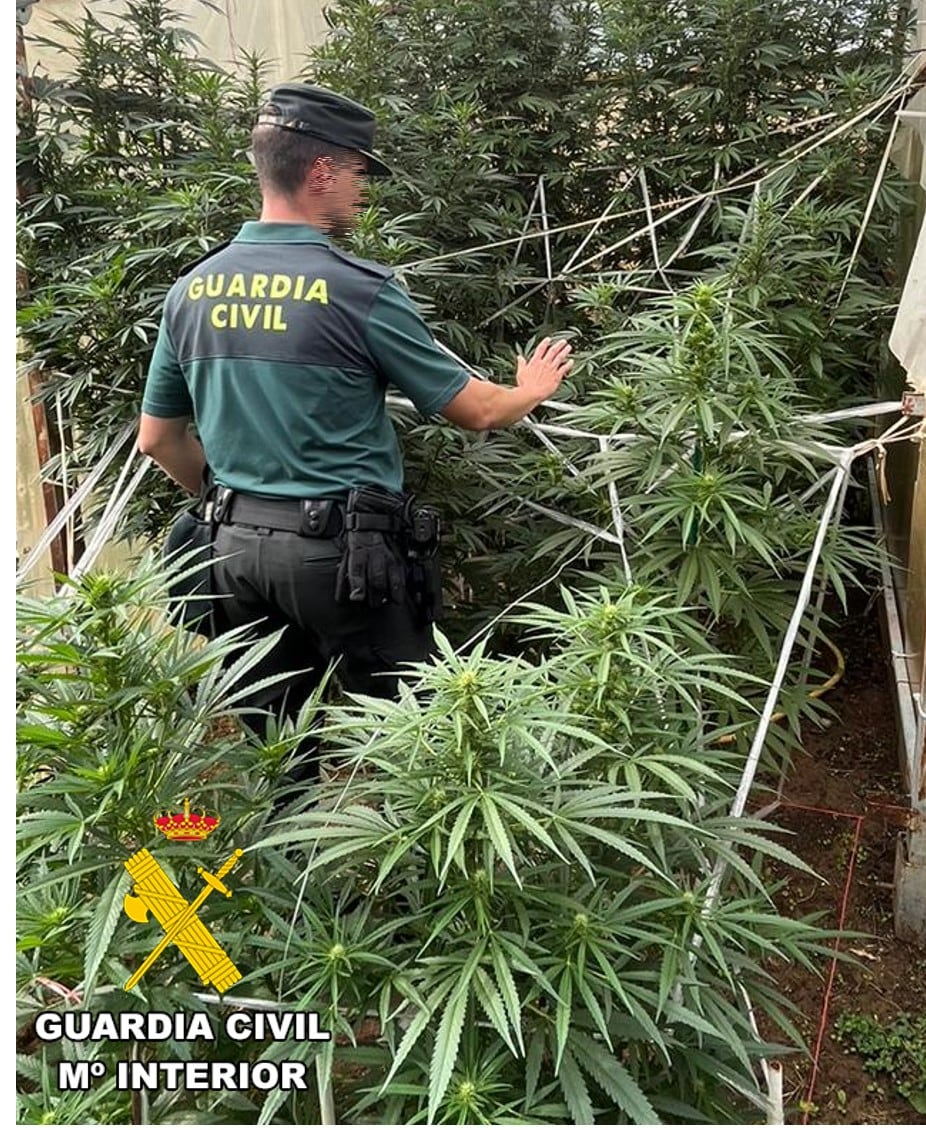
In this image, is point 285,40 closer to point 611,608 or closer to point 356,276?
point 356,276

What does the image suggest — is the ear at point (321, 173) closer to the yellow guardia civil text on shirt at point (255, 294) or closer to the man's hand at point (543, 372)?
the yellow guardia civil text on shirt at point (255, 294)

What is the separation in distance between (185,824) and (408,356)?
1068 mm

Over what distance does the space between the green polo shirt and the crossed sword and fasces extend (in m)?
0.93

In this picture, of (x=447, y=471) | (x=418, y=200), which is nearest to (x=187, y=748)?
(x=447, y=471)

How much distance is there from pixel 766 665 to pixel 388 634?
2.88 feet

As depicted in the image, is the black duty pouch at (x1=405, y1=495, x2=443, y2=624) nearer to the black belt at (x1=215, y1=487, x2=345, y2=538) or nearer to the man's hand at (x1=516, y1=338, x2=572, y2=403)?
the black belt at (x1=215, y1=487, x2=345, y2=538)

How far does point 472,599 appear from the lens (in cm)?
308

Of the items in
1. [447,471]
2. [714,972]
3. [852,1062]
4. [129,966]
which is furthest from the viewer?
[447,471]

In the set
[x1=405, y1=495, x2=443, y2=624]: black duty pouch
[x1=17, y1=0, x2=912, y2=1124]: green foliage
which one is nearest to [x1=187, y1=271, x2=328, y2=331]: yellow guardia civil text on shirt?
[x1=405, y1=495, x2=443, y2=624]: black duty pouch

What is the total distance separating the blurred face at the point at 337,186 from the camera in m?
2.11

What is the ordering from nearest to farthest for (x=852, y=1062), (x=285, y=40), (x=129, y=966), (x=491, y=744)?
(x=491, y=744) → (x=129, y=966) → (x=852, y=1062) → (x=285, y=40)

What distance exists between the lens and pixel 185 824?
150 centimetres

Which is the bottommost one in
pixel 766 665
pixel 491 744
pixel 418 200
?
pixel 766 665

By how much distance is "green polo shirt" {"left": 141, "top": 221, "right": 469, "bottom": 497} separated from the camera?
2.06 metres
